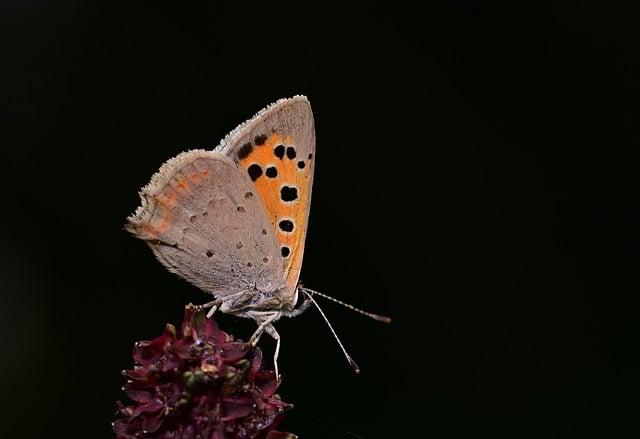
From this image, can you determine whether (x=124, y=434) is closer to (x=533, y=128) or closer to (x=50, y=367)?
(x=50, y=367)

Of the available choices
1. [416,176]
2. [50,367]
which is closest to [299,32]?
[416,176]

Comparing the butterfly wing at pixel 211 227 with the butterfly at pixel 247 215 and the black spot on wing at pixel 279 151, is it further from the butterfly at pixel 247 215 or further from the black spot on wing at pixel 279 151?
the black spot on wing at pixel 279 151

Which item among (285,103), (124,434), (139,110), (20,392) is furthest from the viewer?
(139,110)

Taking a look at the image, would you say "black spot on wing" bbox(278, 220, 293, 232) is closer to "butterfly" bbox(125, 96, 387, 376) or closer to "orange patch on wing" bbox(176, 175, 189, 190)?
"butterfly" bbox(125, 96, 387, 376)

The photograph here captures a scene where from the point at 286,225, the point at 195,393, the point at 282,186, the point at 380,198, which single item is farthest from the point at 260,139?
the point at 380,198

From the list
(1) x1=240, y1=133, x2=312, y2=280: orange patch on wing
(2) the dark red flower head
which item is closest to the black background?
(1) x1=240, y1=133, x2=312, y2=280: orange patch on wing

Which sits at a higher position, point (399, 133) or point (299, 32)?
point (299, 32)
